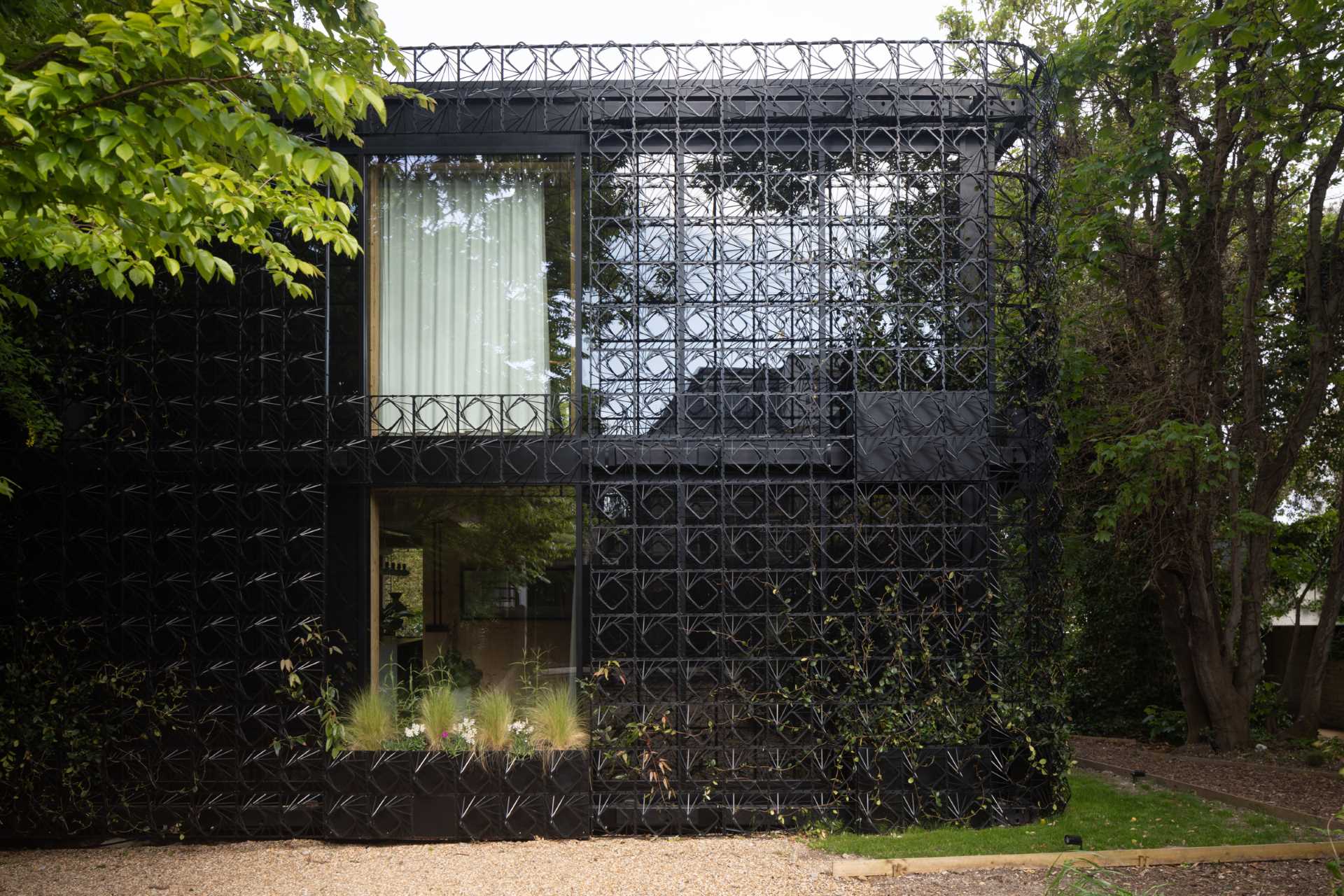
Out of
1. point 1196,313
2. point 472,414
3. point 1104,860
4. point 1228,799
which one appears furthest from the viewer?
point 1196,313

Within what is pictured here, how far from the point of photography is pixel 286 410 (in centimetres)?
852

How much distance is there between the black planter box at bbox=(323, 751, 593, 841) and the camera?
797 cm

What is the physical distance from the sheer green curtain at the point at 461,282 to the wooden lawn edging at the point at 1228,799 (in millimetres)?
6831

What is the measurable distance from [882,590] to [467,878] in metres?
3.95

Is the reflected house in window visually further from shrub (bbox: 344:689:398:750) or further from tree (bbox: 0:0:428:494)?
tree (bbox: 0:0:428:494)

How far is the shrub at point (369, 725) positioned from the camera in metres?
8.09

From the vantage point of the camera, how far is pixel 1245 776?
9.72 metres

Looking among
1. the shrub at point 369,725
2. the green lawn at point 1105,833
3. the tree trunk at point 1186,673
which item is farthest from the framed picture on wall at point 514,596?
the tree trunk at point 1186,673

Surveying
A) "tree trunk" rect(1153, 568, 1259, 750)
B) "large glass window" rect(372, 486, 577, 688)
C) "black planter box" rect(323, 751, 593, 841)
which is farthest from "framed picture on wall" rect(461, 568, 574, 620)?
"tree trunk" rect(1153, 568, 1259, 750)

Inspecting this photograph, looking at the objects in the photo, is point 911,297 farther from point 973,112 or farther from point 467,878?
point 467,878

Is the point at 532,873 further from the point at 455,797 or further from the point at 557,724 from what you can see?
the point at 557,724

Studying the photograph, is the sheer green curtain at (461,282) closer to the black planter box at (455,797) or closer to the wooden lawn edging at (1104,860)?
the black planter box at (455,797)

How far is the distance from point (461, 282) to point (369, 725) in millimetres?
3833

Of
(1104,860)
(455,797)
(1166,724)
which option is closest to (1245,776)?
(1166,724)
